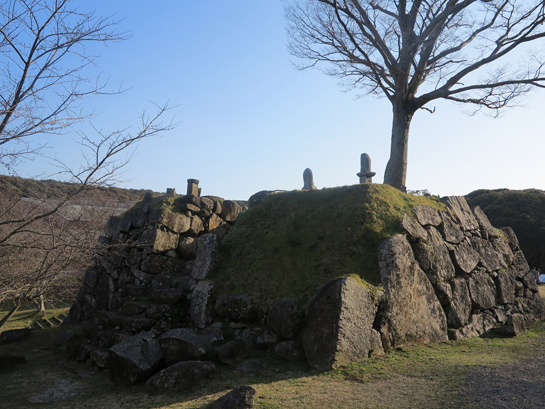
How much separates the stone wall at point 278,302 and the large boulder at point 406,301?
21 mm

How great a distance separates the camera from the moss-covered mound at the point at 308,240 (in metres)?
7.47

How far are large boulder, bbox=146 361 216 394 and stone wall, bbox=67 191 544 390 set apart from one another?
3 centimetres

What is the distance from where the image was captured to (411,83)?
13.8m

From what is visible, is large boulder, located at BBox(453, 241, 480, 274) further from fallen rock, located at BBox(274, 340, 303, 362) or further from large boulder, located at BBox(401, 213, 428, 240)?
fallen rock, located at BBox(274, 340, 303, 362)

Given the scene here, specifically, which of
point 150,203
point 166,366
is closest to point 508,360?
point 166,366

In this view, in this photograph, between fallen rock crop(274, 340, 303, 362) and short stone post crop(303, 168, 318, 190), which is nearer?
fallen rock crop(274, 340, 303, 362)

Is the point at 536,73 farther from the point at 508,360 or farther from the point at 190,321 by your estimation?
the point at 190,321

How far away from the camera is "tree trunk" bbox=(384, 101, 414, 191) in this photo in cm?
1351

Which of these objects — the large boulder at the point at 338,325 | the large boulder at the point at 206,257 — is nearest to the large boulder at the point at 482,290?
the large boulder at the point at 338,325

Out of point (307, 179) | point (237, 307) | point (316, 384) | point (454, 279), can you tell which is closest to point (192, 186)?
point (307, 179)

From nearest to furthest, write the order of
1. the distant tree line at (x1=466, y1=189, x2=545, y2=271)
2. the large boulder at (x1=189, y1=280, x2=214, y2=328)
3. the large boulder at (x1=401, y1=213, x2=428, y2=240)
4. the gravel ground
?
1. the gravel ground
2. the large boulder at (x1=189, y1=280, x2=214, y2=328)
3. the large boulder at (x1=401, y1=213, x2=428, y2=240)
4. the distant tree line at (x1=466, y1=189, x2=545, y2=271)

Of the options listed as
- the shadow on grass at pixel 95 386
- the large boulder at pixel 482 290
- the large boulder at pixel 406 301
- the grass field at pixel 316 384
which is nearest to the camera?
the grass field at pixel 316 384

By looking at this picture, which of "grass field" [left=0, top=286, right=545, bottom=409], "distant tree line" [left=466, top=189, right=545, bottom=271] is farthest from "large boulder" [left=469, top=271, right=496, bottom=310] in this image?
"distant tree line" [left=466, top=189, right=545, bottom=271]

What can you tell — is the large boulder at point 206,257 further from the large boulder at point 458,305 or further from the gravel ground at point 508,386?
the gravel ground at point 508,386
